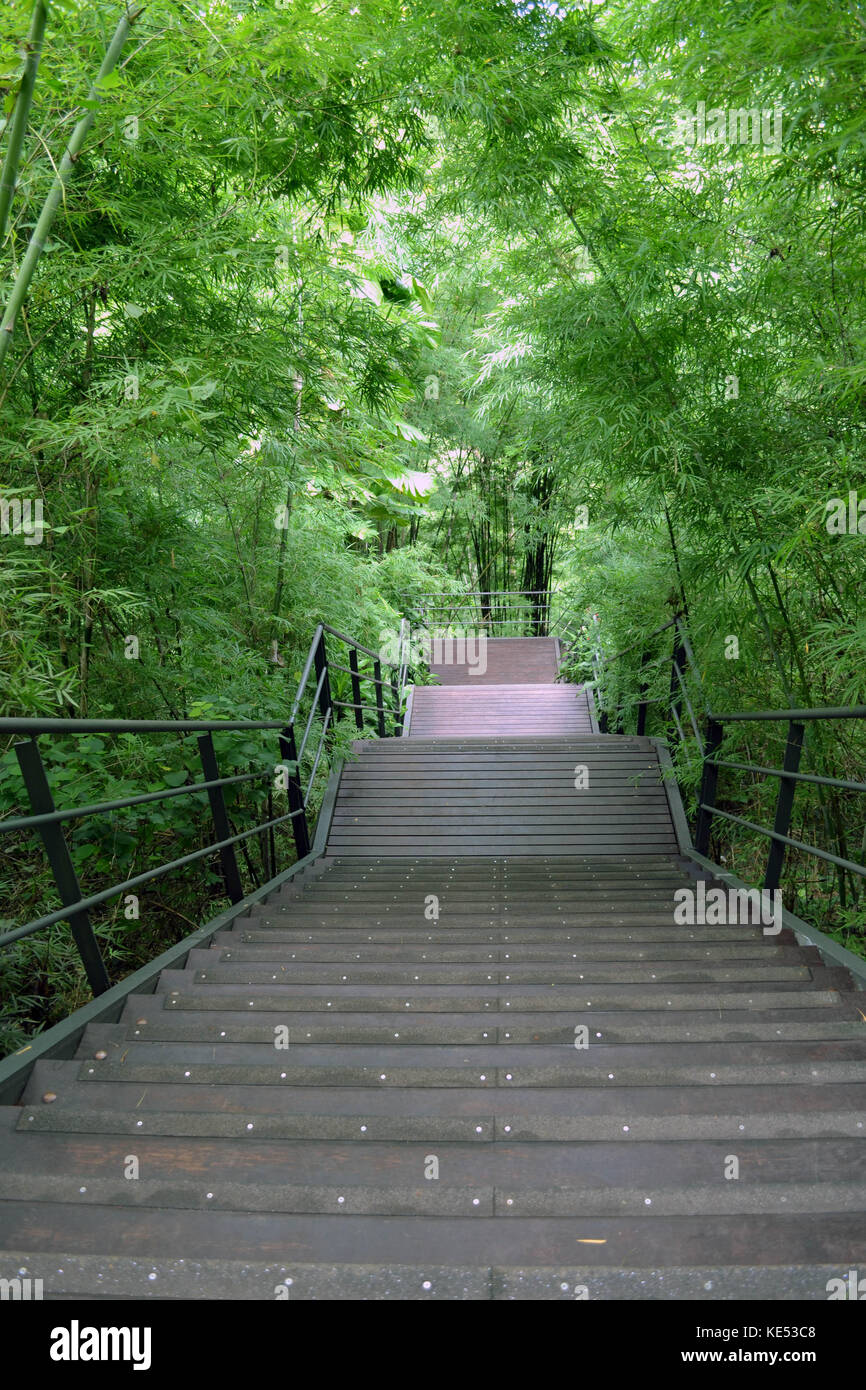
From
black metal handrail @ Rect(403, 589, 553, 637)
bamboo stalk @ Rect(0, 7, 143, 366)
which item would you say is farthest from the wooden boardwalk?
black metal handrail @ Rect(403, 589, 553, 637)

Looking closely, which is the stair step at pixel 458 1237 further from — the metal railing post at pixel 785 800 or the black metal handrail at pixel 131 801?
the metal railing post at pixel 785 800

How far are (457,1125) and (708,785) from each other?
2.87 meters

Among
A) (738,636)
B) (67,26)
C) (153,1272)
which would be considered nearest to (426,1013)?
(153,1272)

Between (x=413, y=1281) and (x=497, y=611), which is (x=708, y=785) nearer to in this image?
(x=413, y=1281)

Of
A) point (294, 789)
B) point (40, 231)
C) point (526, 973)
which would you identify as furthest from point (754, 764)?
point (40, 231)

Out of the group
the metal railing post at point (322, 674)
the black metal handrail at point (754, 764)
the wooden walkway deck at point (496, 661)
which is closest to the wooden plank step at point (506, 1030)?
the black metal handrail at point (754, 764)

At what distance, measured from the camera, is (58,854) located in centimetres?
208

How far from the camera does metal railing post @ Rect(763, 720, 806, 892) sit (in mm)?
2768

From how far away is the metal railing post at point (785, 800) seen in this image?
2.77 metres

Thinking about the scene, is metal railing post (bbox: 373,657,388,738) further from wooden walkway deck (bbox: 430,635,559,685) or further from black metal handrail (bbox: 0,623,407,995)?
wooden walkway deck (bbox: 430,635,559,685)

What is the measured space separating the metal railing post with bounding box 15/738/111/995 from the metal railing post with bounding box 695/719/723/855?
2726 mm

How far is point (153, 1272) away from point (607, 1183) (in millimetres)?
783

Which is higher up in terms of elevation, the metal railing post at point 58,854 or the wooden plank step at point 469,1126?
the metal railing post at point 58,854

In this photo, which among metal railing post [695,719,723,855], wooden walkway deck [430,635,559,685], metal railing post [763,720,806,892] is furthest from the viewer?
wooden walkway deck [430,635,559,685]
